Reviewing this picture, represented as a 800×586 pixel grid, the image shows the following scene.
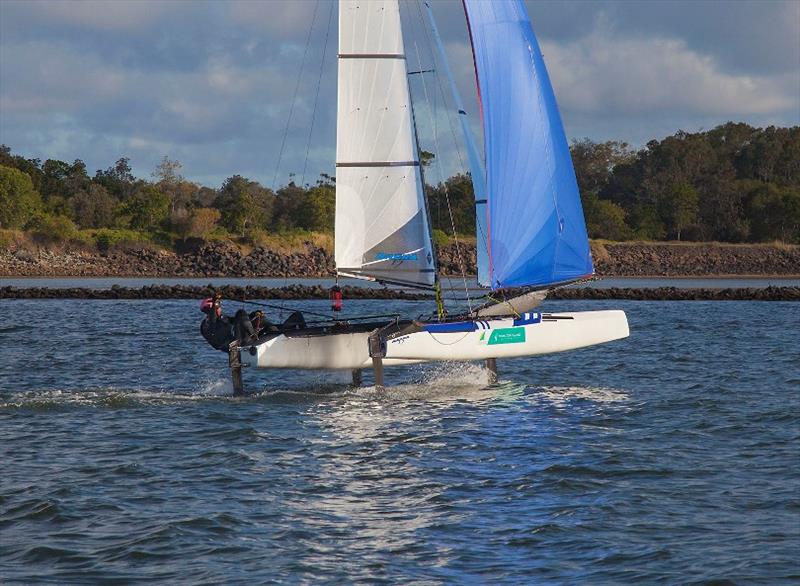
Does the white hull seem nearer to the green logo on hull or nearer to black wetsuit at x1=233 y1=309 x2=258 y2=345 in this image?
the green logo on hull

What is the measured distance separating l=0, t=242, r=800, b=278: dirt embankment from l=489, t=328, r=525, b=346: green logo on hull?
70491mm

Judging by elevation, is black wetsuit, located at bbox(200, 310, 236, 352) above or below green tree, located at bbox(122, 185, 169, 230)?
Result: below

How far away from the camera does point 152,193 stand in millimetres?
109375

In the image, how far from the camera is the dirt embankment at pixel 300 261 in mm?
95000

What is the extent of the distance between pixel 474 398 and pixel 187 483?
805 cm

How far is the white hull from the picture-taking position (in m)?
21.1

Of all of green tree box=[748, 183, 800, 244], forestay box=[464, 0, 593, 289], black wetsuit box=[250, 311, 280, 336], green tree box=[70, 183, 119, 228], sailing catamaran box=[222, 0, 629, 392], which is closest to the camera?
sailing catamaran box=[222, 0, 629, 392]

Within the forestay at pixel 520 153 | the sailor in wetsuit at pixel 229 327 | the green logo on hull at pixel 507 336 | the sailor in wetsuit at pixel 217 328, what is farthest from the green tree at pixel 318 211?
the green logo on hull at pixel 507 336

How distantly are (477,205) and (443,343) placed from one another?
3104 millimetres

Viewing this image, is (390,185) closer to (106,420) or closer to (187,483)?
(106,420)

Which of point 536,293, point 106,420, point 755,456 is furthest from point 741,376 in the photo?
point 106,420

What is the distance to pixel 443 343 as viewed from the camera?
21266mm

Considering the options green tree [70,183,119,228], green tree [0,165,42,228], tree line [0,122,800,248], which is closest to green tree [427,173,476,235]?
tree line [0,122,800,248]

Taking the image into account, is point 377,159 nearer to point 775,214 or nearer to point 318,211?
point 318,211
